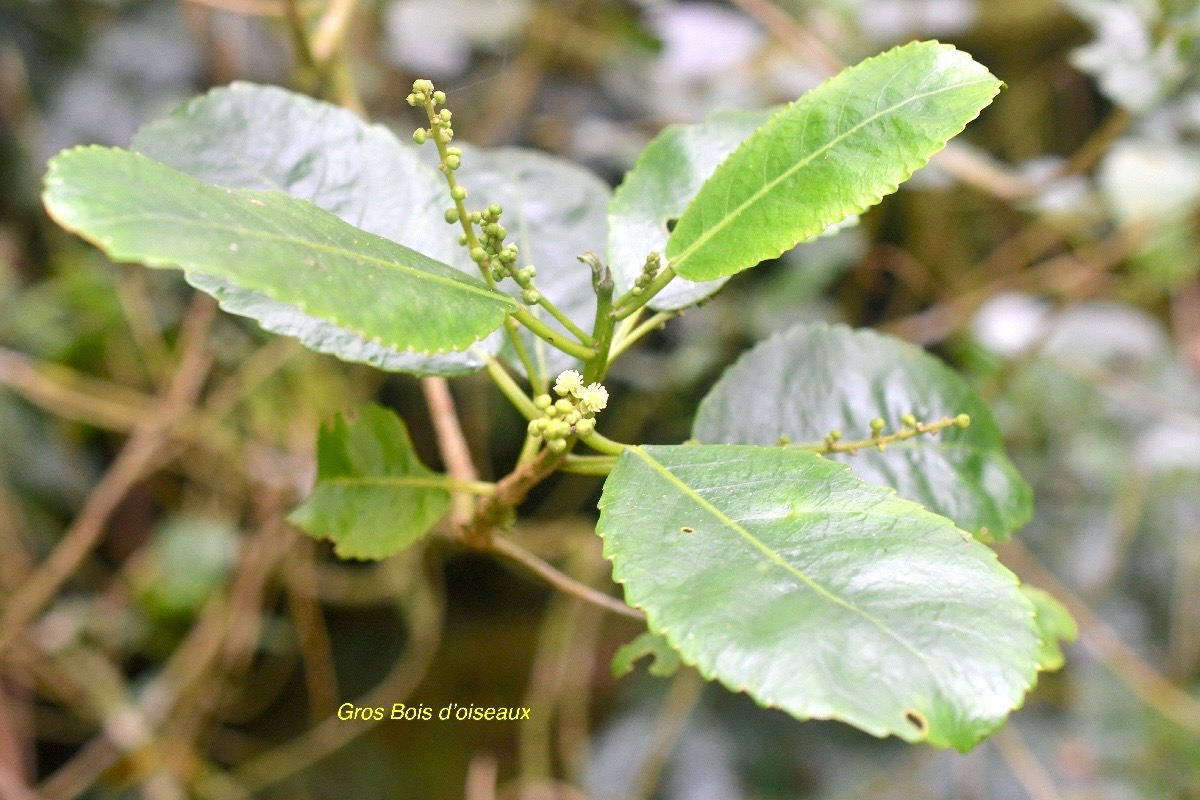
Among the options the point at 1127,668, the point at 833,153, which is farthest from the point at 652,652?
the point at 1127,668

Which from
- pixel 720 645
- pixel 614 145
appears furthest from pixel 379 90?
pixel 720 645

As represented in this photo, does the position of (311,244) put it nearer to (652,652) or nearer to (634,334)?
(634,334)

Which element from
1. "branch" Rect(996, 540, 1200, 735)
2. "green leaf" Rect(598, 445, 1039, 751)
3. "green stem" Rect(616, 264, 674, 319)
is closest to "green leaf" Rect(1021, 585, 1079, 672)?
"green leaf" Rect(598, 445, 1039, 751)

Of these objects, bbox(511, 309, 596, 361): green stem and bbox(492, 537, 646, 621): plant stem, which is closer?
bbox(511, 309, 596, 361): green stem

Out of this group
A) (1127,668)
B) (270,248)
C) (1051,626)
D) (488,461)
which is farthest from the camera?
(488,461)

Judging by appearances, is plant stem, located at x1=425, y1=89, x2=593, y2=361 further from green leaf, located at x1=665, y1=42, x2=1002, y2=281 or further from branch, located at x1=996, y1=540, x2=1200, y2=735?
branch, located at x1=996, y1=540, x2=1200, y2=735

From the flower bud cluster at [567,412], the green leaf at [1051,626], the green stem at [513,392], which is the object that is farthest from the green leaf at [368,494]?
the green leaf at [1051,626]

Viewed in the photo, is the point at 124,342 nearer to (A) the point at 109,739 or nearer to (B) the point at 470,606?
(A) the point at 109,739
